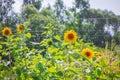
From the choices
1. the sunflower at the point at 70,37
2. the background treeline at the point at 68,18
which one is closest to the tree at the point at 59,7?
the background treeline at the point at 68,18

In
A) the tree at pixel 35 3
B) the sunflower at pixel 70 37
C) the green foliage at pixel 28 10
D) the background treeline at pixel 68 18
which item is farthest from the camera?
the tree at pixel 35 3

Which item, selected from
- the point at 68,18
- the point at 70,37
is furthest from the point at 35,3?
the point at 70,37

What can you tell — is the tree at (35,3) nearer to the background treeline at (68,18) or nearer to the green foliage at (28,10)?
the background treeline at (68,18)

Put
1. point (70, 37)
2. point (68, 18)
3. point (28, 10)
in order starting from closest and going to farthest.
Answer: point (70, 37) → point (28, 10) → point (68, 18)

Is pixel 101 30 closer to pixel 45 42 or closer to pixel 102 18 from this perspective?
pixel 102 18

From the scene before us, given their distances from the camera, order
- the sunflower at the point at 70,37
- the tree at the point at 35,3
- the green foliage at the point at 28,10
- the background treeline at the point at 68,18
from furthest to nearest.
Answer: the tree at the point at 35,3
the green foliage at the point at 28,10
the background treeline at the point at 68,18
the sunflower at the point at 70,37

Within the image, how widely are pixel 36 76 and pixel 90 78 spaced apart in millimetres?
701

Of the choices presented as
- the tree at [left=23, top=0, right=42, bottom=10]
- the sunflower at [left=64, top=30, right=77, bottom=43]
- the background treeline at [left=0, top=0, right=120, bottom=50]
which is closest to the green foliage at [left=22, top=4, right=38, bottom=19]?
the background treeline at [left=0, top=0, right=120, bottom=50]

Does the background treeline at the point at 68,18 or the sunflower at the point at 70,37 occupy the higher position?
the sunflower at the point at 70,37

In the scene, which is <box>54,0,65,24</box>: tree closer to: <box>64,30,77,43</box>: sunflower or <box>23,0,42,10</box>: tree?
<box>23,0,42,10</box>: tree

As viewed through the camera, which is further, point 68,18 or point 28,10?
point 68,18

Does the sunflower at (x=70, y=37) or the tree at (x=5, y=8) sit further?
the tree at (x=5, y=8)

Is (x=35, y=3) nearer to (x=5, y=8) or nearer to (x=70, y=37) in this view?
(x=5, y=8)

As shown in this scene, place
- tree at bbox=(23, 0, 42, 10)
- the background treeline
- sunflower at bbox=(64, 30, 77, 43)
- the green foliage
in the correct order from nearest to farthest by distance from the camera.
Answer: sunflower at bbox=(64, 30, 77, 43) < the background treeline < the green foliage < tree at bbox=(23, 0, 42, 10)
